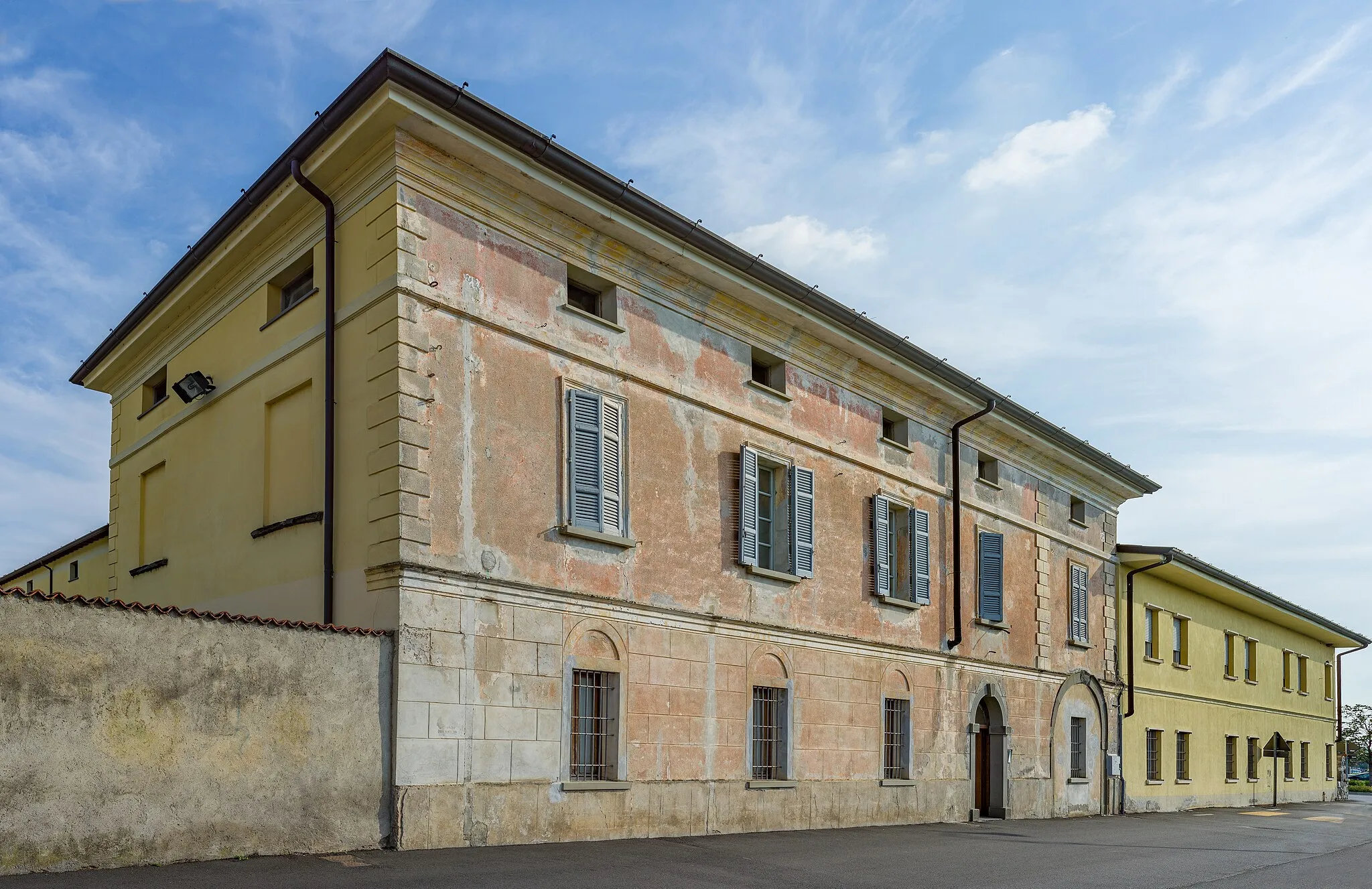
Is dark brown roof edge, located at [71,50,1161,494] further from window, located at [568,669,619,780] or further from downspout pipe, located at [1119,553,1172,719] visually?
downspout pipe, located at [1119,553,1172,719]

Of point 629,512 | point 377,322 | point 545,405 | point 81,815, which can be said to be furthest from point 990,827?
point 81,815

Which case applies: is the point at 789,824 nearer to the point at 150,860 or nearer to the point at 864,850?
the point at 864,850

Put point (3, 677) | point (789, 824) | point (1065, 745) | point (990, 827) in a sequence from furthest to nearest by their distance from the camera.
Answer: point (1065, 745), point (990, 827), point (789, 824), point (3, 677)

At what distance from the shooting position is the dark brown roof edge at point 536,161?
1242 centimetres

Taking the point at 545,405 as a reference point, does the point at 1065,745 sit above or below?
below

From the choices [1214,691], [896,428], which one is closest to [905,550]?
[896,428]

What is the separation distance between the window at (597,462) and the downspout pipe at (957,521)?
8795 mm

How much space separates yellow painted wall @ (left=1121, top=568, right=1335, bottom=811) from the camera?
2859 cm

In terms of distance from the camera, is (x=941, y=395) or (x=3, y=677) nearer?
(x=3, y=677)

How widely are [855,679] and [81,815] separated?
11.9m

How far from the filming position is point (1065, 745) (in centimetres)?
2498

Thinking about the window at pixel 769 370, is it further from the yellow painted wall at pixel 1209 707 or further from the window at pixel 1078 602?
the yellow painted wall at pixel 1209 707

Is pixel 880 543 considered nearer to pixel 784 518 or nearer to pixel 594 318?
pixel 784 518

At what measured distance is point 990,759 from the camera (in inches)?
894
